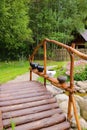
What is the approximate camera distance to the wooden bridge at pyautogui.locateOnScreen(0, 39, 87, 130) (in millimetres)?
3928

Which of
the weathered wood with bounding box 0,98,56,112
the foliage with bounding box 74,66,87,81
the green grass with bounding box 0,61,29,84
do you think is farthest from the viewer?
the green grass with bounding box 0,61,29,84

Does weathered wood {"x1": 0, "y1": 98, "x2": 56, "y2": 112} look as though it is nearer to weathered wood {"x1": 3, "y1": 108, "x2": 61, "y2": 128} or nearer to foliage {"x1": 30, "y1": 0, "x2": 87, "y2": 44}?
weathered wood {"x1": 3, "y1": 108, "x2": 61, "y2": 128}

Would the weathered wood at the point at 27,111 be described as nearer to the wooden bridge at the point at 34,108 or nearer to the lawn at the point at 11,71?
the wooden bridge at the point at 34,108

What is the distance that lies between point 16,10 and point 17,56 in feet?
17.4

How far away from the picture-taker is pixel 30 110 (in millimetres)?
4367

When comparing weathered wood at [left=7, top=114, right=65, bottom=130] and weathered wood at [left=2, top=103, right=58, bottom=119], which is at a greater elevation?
weathered wood at [left=2, top=103, right=58, bottom=119]

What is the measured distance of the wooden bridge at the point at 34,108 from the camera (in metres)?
3.93

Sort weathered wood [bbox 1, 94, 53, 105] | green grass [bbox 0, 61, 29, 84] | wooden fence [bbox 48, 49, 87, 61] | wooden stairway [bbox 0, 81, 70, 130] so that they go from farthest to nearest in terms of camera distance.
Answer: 1. wooden fence [bbox 48, 49, 87, 61]
2. green grass [bbox 0, 61, 29, 84]
3. weathered wood [bbox 1, 94, 53, 105]
4. wooden stairway [bbox 0, 81, 70, 130]

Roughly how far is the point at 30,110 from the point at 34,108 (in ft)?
0.36

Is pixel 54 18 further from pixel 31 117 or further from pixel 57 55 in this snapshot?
pixel 31 117

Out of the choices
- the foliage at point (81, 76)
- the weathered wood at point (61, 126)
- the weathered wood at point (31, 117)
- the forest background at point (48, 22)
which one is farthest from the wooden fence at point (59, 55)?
the weathered wood at point (61, 126)

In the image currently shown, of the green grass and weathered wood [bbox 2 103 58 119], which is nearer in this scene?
weathered wood [bbox 2 103 58 119]

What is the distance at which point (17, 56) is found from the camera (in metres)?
22.0

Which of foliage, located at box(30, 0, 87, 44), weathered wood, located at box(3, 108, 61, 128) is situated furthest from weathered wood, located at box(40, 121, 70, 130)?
foliage, located at box(30, 0, 87, 44)
